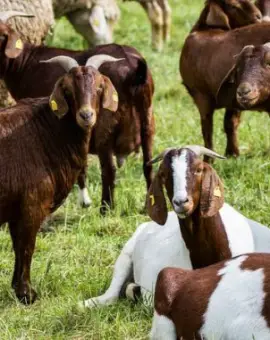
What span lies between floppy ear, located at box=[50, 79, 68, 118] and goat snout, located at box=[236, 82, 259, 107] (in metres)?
2.17

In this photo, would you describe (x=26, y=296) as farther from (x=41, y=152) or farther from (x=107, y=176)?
(x=107, y=176)

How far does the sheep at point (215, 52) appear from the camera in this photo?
1130 cm

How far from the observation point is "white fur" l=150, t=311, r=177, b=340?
7012mm

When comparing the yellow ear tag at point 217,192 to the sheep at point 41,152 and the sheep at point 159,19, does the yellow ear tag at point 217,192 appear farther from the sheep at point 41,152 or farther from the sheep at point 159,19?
the sheep at point 159,19

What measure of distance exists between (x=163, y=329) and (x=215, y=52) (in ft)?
16.1

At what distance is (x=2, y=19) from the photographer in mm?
Result: 10914

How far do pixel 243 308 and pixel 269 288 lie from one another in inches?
7.5

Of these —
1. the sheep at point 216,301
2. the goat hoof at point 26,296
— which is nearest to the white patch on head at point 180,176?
the sheep at point 216,301

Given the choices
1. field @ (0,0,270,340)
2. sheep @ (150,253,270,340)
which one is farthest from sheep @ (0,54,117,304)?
sheep @ (150,253,270,340)

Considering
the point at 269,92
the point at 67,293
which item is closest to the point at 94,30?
the point at 269,92

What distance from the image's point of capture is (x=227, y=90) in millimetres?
10844

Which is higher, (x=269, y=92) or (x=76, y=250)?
(x=269, y=92)

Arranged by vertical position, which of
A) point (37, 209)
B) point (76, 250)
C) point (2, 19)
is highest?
point (2, 19)

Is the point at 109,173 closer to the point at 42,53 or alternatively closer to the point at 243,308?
the point at 42,53
